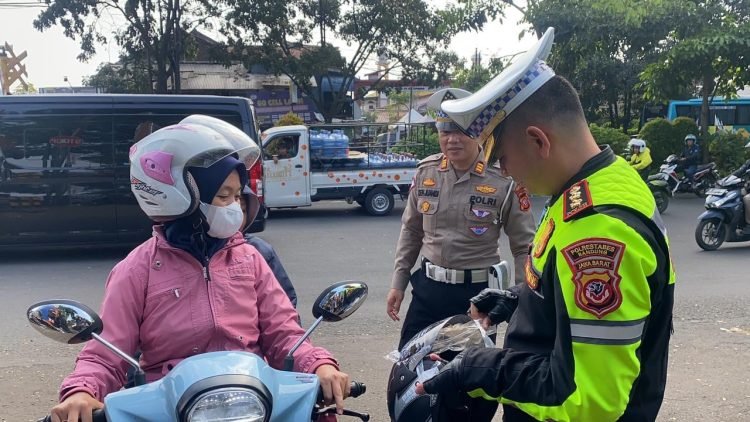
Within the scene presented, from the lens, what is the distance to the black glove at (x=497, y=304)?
2242mm

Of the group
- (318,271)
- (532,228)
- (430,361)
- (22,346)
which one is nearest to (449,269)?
(532,228)

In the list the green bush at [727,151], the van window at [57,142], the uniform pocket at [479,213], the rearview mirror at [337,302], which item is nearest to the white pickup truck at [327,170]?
the van window at [57,142]

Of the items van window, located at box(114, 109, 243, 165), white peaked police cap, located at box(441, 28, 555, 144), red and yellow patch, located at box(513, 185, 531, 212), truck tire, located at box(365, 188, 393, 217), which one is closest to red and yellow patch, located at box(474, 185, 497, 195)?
red and yellow patch, located at box(513, 185, 531, 212)

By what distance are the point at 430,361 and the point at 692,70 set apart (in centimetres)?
1621

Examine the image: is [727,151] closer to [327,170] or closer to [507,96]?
[327,170]

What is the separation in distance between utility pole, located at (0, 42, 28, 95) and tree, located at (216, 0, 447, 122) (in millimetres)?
8441

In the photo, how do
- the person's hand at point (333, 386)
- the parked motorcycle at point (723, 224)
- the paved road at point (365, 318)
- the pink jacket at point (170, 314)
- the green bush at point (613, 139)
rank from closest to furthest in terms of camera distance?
the person's hand at point (333, 386) < the pink jacket at point (170, 314) < the paved road at point (365, 318) < the parked motorcycle at point (723, 224) < the green bush at point (613, 139)

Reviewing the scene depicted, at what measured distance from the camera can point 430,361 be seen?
2.17m

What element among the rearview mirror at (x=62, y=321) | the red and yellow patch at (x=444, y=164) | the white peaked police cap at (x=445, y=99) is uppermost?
the white peaked police cap at (x=445, y=99)

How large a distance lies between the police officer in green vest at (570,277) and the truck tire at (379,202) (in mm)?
11484

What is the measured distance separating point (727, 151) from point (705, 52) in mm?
2935

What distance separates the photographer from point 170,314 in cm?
211

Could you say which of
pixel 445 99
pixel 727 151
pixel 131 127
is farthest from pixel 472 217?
pixel 727 151

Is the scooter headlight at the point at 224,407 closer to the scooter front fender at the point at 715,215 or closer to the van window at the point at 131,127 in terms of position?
the van window at the point at 131,127
